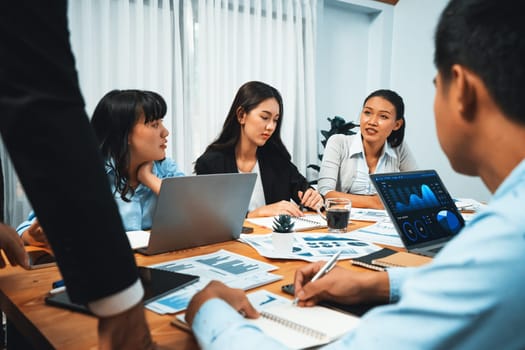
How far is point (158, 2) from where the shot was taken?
Answer: 10.1ft

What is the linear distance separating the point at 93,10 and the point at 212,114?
1.06 meters

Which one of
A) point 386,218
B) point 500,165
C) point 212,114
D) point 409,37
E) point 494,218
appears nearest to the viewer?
point 494,218

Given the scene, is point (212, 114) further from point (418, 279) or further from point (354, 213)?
point (418, 279)

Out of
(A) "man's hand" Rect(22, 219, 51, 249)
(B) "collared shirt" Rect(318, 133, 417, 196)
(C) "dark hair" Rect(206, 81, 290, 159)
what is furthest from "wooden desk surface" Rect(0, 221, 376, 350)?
(B) "collared shirt" Rect(318, 133, 417, 196)

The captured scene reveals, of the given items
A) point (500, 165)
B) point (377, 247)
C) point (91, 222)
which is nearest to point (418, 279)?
point (500, 165)

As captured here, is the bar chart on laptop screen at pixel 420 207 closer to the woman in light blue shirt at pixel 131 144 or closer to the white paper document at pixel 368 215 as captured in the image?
the white paper document at pixel 368 215

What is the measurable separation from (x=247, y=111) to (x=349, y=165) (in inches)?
30.6

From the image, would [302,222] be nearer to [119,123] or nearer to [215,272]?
[215,272]

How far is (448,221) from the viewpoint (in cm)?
146

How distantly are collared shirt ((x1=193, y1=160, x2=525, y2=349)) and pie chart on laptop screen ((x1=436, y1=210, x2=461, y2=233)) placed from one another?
1.00 m

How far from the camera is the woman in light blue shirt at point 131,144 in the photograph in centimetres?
173

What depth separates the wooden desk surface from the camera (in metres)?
0.71

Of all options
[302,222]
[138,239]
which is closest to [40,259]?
[138,239]

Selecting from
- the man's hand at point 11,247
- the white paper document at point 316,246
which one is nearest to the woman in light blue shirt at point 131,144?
the white paper document at point 316,246
